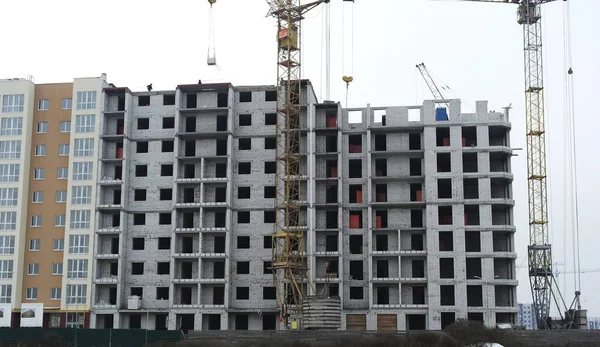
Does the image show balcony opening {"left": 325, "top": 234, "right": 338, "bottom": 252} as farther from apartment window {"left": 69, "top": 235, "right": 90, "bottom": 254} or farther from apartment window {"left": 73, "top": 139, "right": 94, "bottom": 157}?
apartment window {"left": 73, "top": 139, "right": 94, "bottom": 157}

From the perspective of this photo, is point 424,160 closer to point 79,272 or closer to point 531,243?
point 531,243

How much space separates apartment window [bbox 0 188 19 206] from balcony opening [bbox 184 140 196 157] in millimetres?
23197

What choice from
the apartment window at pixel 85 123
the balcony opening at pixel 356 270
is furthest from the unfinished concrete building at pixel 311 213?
the apartment window at pixel 85 123

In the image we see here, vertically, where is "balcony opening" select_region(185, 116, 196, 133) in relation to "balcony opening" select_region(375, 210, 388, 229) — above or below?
above

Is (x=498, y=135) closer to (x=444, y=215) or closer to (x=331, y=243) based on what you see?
(x=444, y=215)

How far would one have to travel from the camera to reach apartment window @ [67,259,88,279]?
10412 cm

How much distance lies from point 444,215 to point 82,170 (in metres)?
48.3

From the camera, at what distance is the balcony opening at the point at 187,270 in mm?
104812

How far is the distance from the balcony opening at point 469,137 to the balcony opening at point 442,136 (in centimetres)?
230

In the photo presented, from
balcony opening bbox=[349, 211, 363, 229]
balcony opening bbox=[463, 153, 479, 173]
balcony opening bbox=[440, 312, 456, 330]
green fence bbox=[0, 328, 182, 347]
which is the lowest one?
green fence bbox=[0, 328, 182, 347]

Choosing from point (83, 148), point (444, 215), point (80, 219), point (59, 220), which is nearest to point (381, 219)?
point (444, 215)

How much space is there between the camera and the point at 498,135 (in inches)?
4210

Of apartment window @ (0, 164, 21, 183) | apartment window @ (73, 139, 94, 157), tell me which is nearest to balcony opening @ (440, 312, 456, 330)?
apartment window @ (73, 139, 94, 157)

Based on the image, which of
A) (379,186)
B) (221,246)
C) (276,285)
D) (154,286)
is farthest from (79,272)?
(379,186)
